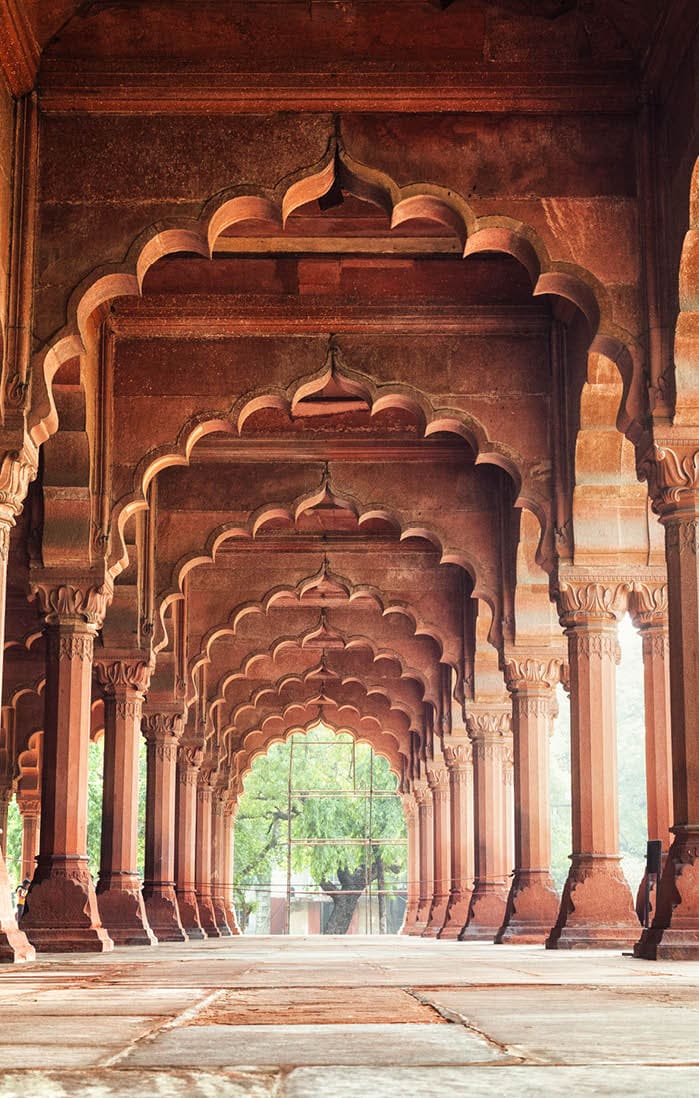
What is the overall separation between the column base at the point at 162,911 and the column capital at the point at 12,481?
1109cm

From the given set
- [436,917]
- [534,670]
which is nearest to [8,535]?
[534,670]

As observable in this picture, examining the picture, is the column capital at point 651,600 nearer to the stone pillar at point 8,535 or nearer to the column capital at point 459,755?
the stone pillar at point 8,535

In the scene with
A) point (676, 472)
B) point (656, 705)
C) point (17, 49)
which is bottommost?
point (656, 705)

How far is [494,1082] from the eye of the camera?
250 cm

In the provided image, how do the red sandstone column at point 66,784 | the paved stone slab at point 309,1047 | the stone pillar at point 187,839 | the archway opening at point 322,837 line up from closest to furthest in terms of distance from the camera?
the paved stone slab at point 309,1047 < the red sandstone column at point 66,784 < the stone pillar at point 187,839 < the archway opening at point 322,837

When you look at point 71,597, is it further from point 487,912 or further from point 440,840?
point 440,840

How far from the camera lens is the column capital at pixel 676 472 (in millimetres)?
10000

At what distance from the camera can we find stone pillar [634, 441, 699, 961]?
936 centimetres

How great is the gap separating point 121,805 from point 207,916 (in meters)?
11.3

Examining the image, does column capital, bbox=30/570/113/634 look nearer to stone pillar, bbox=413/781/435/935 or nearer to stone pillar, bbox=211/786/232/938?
stone pillar, bbox=211/786/232/938

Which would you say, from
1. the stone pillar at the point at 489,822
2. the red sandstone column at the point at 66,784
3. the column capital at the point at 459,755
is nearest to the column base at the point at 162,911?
the stone pillar at the point at 489,822

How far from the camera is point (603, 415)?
13508 millimetres

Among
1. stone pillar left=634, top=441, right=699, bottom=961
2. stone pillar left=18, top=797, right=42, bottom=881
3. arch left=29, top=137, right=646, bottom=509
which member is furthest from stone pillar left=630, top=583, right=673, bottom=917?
stone pillar left=18, top=797, right=42, bottom=881

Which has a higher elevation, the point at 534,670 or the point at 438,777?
the point at 534,670
